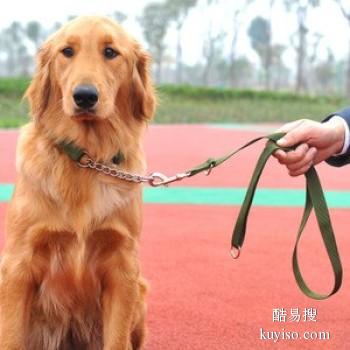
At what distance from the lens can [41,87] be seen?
3.46 m

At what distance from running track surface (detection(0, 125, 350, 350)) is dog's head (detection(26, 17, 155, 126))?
1440 millimetres

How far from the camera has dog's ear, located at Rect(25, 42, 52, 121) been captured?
3.45 metres

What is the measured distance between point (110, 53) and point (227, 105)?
35.0 m

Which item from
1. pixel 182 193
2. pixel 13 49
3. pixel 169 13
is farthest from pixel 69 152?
pixel 13 49

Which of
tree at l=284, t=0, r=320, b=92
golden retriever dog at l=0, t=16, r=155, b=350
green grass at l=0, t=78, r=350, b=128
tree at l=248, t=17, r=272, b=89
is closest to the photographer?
golden retriever dog at l=0, t=16, r=155, b=350

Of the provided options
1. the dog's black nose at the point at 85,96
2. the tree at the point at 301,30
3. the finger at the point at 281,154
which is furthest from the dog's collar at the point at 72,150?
the tree at the point at 301,30

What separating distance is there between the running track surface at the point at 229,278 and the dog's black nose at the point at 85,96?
154 cm

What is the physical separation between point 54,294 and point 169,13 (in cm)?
6164

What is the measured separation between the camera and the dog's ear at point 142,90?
361cm

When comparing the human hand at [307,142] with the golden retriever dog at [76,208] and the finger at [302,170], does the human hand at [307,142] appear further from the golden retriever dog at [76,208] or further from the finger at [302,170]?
the golden retriever dog at [76,208]

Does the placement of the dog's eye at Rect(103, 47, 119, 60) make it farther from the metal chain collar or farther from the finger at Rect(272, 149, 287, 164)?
the finger at Rect(272, 149, 287, 164)

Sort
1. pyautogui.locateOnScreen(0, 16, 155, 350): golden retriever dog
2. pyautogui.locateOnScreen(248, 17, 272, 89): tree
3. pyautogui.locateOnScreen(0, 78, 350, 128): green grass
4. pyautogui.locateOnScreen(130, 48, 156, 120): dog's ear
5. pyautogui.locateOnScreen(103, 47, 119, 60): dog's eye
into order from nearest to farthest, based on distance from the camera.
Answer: pyautogui.locateOnScreen(0, 16, 155, 350): golden retriever dog
pyautogui.locateOnScreen(103, 47, 119, 60): dog's eye
pyautogui.locateOnScreen(130, 48, 156, 120): dog's ear
pyautogui.locateOnScreen(0, 78, 350, 128): green grass
pyautogui.locateOnScreen(248, 17, 272, 89): tree

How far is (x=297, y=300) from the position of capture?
4.86 metres

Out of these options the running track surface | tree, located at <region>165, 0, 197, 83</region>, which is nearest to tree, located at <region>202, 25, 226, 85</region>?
tree, located at <region>165, 0, 197, 83</region>
